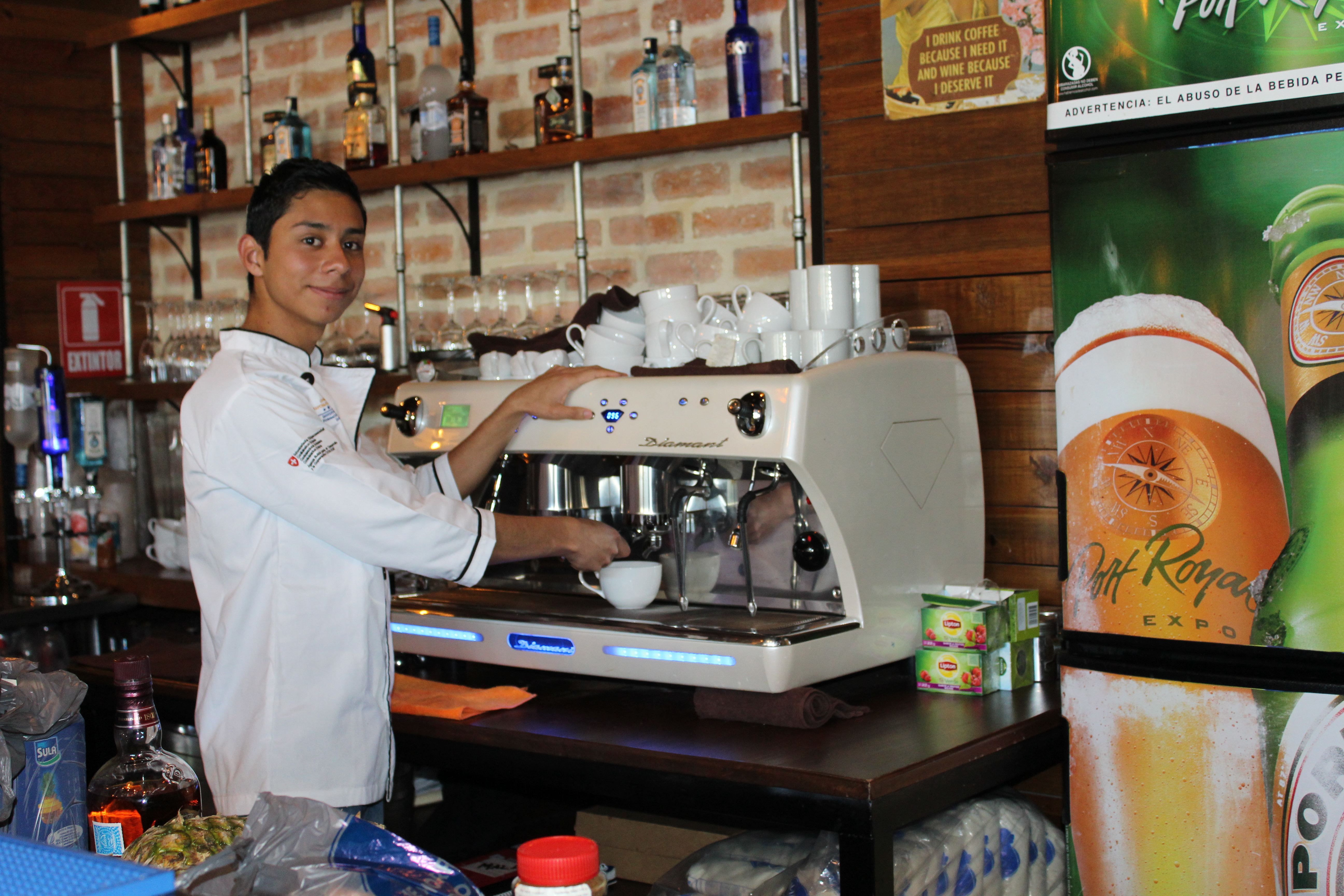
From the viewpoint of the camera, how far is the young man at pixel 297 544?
1.81 meters

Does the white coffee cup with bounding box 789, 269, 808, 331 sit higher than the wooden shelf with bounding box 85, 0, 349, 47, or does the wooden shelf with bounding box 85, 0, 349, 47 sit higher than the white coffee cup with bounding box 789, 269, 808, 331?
the wooden shelf with bounding box 85, 0, 349, 47

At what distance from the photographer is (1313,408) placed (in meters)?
1.55

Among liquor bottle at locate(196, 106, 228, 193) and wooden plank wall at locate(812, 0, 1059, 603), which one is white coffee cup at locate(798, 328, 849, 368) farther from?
liquor bottle at locate(196, 106, 228, 193)

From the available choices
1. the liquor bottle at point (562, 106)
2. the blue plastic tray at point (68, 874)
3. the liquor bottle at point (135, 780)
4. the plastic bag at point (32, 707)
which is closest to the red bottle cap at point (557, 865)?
the blue plastic tray at point (68, 874)

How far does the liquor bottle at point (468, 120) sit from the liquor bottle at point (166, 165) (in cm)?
108

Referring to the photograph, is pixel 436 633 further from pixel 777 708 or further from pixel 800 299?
pixel 800 299

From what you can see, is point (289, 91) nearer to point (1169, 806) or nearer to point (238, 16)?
point (238, 16)

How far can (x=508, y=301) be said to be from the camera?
2.85m

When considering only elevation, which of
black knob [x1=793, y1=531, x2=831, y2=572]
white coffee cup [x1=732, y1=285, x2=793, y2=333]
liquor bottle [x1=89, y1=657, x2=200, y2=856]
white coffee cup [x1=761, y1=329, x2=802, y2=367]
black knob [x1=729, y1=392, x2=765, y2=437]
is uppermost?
white coffee cup [x1=732, y1=285, x2=793, y2=333]

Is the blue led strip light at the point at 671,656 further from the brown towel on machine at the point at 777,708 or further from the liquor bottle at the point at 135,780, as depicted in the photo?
the liquor bottle at the point at 135,780

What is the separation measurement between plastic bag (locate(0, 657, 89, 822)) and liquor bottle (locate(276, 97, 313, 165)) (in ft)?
7.10

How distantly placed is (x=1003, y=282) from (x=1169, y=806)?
938mm

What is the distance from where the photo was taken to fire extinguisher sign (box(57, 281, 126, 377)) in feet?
12.7

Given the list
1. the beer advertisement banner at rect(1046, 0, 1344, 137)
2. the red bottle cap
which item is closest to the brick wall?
the beer advertisement banner at rect(1046, 0, 1344, 137)
